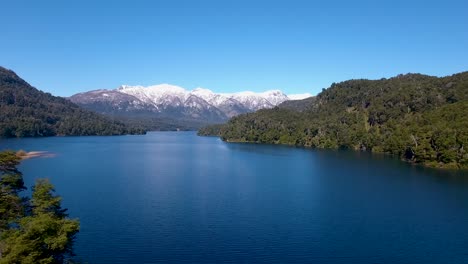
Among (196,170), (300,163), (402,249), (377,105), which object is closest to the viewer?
(402,249)

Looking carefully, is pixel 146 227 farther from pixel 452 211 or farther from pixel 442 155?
pixel 442 155

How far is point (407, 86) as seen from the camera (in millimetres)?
177750

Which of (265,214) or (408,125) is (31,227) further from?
(408,125)

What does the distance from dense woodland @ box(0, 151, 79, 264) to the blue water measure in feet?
21.2

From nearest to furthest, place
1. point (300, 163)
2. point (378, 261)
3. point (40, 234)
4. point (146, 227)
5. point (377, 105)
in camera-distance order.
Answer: point (40, 234)
point (378, 261)
point (146, 227)
point (300, 163)
point (377, 105)

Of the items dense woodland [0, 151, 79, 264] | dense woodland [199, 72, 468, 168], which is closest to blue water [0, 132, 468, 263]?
dense woodland [0, 151, 79, 264]

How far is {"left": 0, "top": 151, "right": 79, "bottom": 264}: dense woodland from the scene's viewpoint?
28.6 m

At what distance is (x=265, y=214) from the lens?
55625 mm

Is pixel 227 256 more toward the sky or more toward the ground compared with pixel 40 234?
more toward the ground

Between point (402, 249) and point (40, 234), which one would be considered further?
point (402, 249)

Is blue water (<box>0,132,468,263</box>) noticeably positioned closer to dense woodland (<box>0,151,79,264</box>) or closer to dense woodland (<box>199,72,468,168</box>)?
dense woodland (<box>0,151,79,264</box>)

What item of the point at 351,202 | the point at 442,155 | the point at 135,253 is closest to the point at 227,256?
the point at 135,253

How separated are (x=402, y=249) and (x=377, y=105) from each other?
462 feet

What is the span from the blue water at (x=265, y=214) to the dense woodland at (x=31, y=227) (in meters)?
6.45
